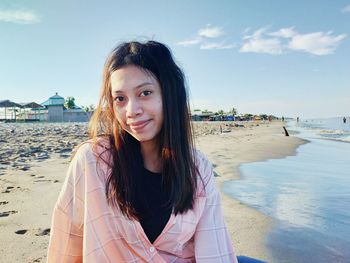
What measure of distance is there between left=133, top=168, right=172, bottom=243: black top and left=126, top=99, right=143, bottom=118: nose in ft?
1.08

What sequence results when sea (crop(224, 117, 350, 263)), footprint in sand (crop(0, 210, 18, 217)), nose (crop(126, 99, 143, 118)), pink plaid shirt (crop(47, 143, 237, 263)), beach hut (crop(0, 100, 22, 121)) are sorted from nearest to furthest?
pink plaid shirt (crop(47, 143, 237, 263))
nose (crop(126, 99, 143, 118))
sea (crop(224, 117, 350, 263))
footprint in sand (crop(0, 210, 18, 217))
beach hut (crop(0, 100, 22, 121))

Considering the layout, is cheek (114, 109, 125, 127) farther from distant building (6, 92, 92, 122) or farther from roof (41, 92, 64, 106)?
roof (41, 92, 64, 106)

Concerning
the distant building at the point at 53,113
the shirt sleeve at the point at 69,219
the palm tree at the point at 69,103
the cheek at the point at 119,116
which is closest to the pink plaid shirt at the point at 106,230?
the shirt sleeve at the point at 69,219

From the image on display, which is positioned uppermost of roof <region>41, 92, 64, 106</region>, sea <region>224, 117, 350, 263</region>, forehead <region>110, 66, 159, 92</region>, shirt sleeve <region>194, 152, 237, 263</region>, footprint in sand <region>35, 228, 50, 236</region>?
roof <region>41, 92, 64, 106</region>

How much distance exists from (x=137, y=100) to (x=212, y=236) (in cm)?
81

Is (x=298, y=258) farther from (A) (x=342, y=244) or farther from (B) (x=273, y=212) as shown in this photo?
(B) (x=273, y=212)

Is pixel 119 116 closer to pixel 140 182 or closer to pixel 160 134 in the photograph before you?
pixel 160 134

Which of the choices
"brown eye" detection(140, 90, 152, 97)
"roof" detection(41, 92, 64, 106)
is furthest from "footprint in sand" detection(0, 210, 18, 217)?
"roof" detection(41, 92, 64, 106)

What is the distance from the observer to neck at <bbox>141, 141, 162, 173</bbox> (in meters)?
1.80

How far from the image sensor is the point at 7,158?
7070 millimetres

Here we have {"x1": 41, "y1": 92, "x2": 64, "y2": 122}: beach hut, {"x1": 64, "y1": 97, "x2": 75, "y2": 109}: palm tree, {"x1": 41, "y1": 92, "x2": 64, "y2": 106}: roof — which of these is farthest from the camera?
{"x1": 64, "y1": 97, "x2": 75, "y2": 109}: palm tree

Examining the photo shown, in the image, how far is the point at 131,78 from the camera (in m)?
1.63

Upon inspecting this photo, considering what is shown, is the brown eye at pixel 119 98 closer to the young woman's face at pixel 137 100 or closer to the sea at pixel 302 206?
the young woman's face at pixel 137 100

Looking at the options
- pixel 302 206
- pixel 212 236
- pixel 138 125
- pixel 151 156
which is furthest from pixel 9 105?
pixel 212 236
